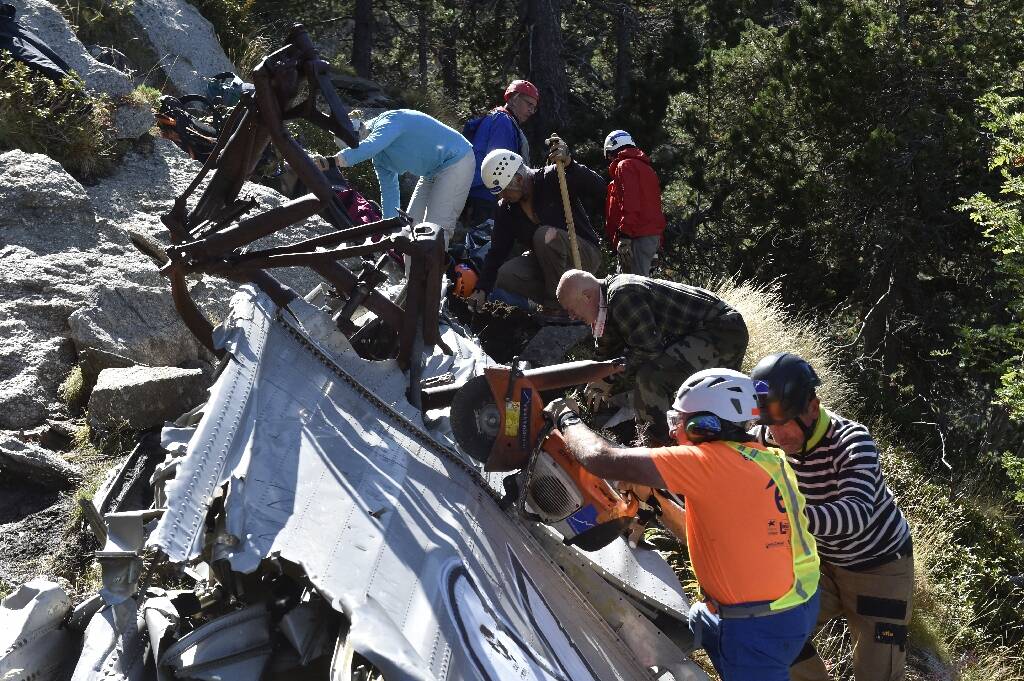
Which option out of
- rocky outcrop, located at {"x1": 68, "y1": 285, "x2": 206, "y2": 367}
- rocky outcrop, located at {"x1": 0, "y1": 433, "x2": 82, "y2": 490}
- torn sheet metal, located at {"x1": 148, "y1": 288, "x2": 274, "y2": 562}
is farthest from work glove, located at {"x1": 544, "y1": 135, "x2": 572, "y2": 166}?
rocky outcrop, located at {"x1": 0, "y1": 433, "x2": 82, "y2": 490}

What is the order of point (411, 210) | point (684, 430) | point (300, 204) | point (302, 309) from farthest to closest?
point (411, 210) < point (300, 204) < point (302, 309) < point (684, 430)

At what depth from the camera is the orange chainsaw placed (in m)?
4.14

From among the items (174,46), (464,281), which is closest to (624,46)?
(174,46)

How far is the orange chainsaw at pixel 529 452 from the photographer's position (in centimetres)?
414

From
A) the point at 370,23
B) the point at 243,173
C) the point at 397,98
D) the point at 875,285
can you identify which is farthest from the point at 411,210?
the point at 370,23

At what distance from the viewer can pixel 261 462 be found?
10.6ft

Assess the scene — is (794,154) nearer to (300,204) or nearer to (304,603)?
(300,204)

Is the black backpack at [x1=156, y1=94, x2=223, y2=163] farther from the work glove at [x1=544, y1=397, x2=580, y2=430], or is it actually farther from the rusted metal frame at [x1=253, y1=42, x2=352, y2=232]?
the work glove at [x1=544, y1=397, x2=580, y2=430]

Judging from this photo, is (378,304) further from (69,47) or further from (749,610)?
(69,47)

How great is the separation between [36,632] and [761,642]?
247 centimetres

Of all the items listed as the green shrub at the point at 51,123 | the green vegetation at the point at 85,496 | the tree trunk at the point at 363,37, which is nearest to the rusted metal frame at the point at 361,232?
the green vegetation at the point at 85,496

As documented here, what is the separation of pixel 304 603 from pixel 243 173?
2816mm

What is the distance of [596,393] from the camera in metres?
6.46

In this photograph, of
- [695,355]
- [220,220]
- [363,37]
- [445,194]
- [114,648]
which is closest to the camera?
[114,648]
